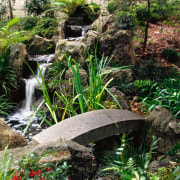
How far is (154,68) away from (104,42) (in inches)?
60.3

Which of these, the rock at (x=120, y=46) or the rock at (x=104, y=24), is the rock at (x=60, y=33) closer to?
the rock at (x=104, y=24)

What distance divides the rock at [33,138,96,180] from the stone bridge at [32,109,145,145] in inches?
20.8

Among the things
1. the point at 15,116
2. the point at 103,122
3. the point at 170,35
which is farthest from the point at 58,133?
the point at 170,35

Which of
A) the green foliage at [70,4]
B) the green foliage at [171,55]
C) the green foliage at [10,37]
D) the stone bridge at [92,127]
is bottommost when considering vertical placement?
the stone bridge at [92,127]

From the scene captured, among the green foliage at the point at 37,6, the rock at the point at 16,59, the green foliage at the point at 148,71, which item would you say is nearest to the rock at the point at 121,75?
the green foliage at the point at 148,71

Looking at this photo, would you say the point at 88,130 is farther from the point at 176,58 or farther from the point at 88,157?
the point at 176,58

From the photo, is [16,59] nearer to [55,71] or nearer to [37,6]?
[55,71]

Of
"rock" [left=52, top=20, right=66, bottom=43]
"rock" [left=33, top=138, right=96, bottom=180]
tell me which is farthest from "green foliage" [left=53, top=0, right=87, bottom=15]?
"rock" [left=33, top=138, right=96, bottom=180]

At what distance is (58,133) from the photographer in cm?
273

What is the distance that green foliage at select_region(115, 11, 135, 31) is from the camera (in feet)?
18.9

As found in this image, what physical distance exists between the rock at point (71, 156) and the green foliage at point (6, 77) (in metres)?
4.14

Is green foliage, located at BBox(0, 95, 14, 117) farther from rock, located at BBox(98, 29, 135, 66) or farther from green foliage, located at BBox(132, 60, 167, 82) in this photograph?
green foliage, located at BBox(132, 60, 167, 82)

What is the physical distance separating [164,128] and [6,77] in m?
4.61

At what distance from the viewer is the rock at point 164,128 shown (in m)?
2.87
